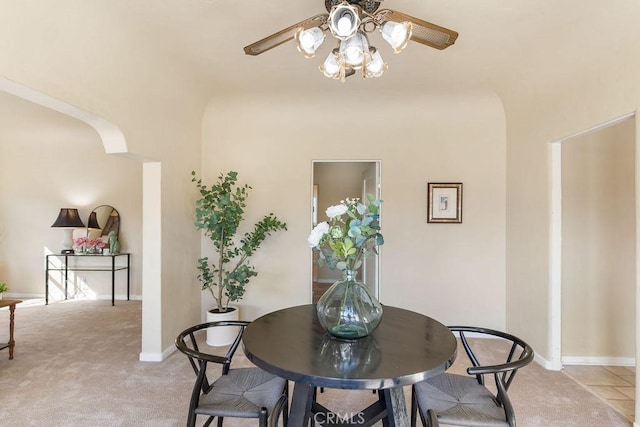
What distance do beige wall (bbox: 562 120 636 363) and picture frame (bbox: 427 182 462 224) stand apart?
99 centimetres

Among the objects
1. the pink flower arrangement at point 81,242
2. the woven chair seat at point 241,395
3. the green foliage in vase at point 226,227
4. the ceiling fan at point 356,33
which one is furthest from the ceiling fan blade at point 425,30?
the pink flower arrangement at point 81,242

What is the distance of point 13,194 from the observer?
558cm

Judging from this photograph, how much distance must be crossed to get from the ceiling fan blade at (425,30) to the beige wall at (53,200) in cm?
→ 506

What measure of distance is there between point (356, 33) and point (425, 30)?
0.34 meters

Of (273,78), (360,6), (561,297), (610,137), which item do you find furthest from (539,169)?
(273,78)

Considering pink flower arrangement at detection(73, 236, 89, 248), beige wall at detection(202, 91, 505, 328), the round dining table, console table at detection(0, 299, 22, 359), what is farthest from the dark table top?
pink flower arrangement at detection(73, 236, 89, 248)

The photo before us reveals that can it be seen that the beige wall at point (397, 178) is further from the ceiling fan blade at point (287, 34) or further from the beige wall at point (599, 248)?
the ceiling fan blade at point (287, 34)

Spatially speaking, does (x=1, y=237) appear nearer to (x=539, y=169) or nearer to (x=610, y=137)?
(x=539, y=169)

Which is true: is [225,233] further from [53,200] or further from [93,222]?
[53,200]

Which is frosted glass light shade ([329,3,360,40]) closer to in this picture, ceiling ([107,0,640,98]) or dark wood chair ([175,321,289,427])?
ceiling ([107,0,640,98])

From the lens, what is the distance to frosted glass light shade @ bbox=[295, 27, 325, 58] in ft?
5.52

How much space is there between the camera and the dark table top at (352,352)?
3.97 feet

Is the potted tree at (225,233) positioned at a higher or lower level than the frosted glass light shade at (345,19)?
lower

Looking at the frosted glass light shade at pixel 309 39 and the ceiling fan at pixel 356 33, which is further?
the frosted glass light shade at pixel 309 39
